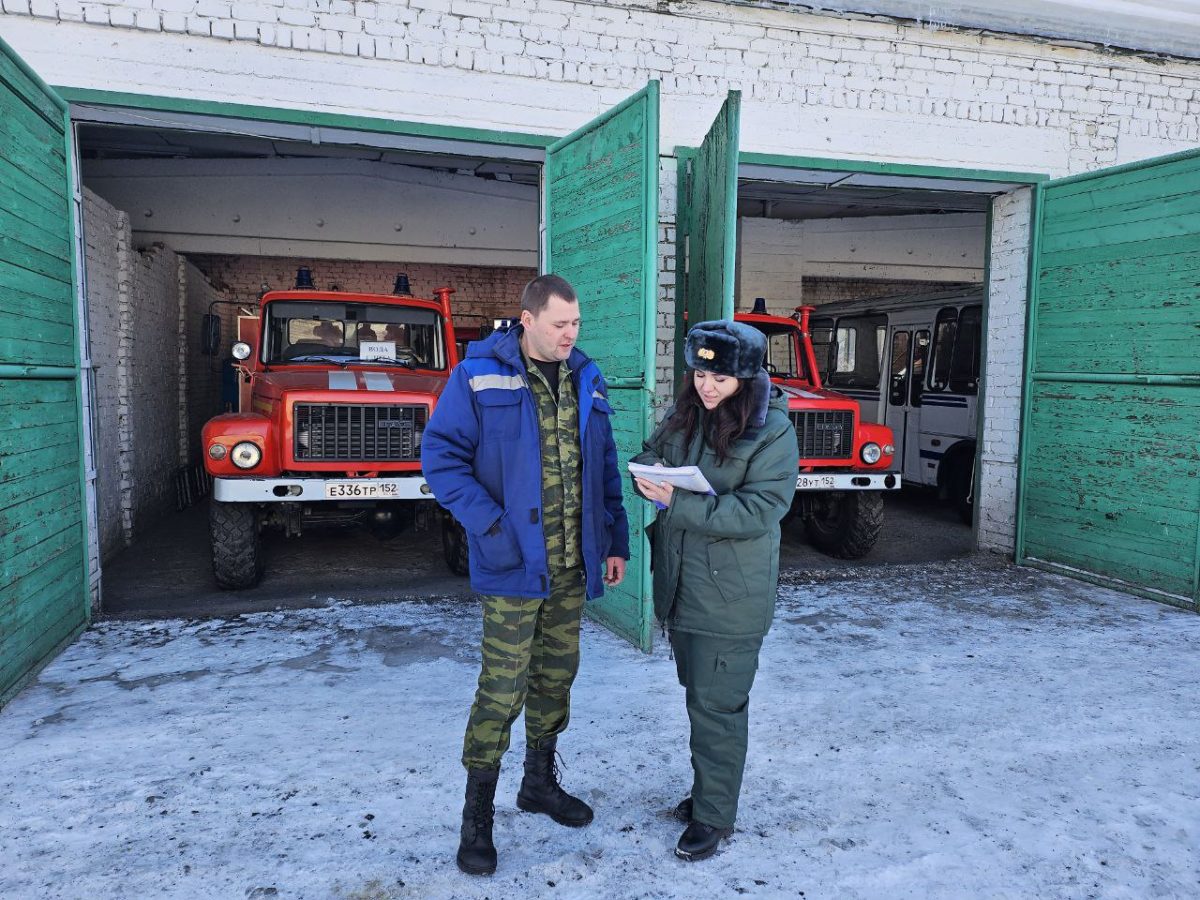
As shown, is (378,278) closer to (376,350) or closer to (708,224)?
(376,350)

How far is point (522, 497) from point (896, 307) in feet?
25.7

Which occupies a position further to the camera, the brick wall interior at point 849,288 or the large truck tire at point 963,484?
the brick wall interior at point 849,288

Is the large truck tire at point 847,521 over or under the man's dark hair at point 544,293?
under

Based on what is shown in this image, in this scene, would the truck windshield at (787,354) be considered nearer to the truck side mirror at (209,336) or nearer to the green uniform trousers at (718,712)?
the truck side mirror at (209,336)

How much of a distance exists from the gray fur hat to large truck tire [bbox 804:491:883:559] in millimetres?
4419

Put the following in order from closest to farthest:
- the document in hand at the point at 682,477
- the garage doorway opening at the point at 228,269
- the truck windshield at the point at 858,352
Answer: the document in hand at the point at 682,477, the garage doorway opening at the point at 228,269, the truck windshield at the point at 858,352

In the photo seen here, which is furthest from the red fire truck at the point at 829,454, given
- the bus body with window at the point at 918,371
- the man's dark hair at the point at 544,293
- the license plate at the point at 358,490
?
the man's dark hair at the point at 544,293

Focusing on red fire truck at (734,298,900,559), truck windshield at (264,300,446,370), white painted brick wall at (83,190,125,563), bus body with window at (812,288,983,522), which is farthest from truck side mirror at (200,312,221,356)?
bus body with window at (812,288,983,522)

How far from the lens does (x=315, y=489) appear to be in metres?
4.88

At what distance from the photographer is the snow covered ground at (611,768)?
2.26 meters

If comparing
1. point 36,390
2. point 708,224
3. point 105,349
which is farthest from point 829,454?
point 105,349

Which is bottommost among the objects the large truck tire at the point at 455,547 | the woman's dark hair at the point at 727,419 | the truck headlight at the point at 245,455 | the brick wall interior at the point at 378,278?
A: the large truck tire at the point at 455,547

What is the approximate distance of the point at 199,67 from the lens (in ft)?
14.8

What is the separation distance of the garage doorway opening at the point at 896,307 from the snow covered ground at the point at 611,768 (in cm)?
260
